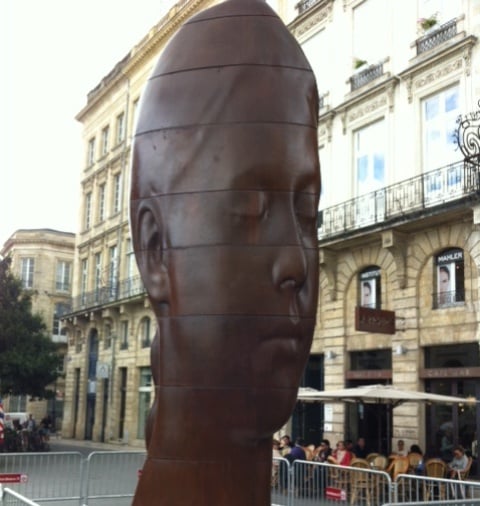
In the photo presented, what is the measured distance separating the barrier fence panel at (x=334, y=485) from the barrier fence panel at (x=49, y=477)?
3.85m

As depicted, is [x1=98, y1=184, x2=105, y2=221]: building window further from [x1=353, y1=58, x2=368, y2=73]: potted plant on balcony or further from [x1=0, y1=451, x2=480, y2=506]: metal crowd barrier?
[x1=0, y1=451, x2=480, y2=506]: metal crowd barrier

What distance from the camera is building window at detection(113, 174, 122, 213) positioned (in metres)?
40.6

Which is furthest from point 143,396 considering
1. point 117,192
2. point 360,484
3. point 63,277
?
point 63,277

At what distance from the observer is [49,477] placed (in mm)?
14312

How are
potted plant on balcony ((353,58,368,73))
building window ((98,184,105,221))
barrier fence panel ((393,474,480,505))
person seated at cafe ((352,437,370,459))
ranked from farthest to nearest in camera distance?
building window ((98,184,105,221)) → potted plant on balcony ((353,58,368,73)) → person seated at cafe ((352,437,370,459)) → barrier fence panel ((393,474,480,505))

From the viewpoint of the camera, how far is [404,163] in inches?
851

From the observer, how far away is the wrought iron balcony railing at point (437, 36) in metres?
20.4

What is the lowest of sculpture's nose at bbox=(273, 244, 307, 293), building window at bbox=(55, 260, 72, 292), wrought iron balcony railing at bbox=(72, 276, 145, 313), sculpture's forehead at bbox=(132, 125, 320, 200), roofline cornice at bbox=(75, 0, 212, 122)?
sculpture's nose at bbox=(273, 244, 307, 293)

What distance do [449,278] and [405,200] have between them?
2580mm

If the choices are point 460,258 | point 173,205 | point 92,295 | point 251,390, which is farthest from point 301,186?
point 92,295

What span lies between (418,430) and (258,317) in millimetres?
15778

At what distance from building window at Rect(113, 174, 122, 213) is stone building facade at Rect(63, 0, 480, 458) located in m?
15.8

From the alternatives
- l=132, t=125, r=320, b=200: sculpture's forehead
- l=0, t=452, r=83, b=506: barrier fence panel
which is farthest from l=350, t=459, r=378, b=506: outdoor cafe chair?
l=132, t=125, r=320, b=200: sculpture's forehead

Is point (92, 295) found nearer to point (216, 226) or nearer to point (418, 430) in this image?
point (418, 430)
